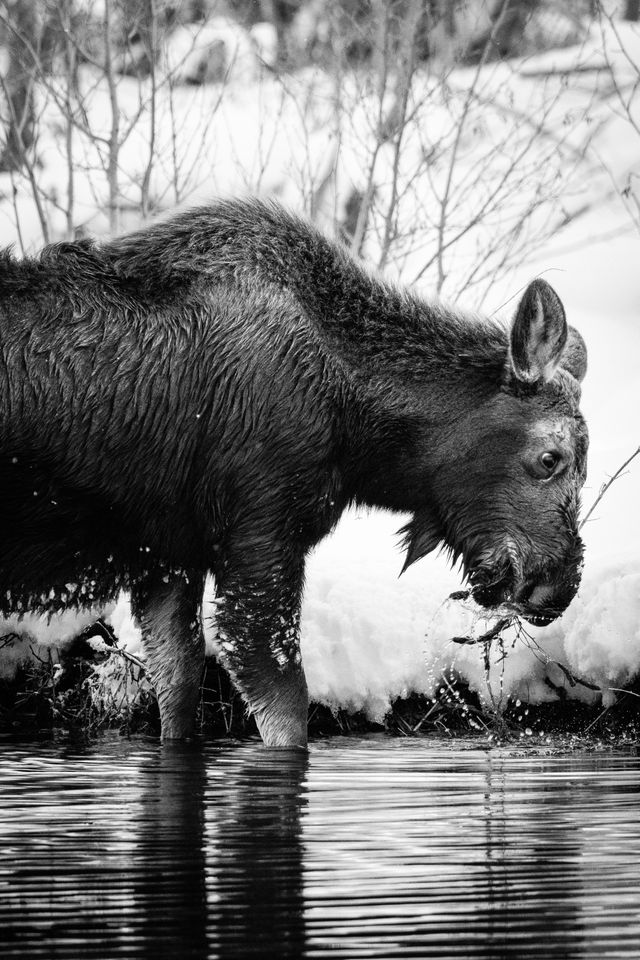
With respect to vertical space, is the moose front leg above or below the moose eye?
below

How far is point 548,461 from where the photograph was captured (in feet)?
20.2

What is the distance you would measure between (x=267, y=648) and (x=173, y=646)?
26.7 inches

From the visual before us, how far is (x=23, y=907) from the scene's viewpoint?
9.55ft

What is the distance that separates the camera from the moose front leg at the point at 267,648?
596cm

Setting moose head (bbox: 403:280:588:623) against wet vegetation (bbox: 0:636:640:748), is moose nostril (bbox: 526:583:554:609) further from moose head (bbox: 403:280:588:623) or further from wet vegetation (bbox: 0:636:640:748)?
Result: wet vegetation (bbox: 0:636:640:748)

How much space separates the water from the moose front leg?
1.68 feet

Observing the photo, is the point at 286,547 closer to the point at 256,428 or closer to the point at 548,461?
the point at 256,428

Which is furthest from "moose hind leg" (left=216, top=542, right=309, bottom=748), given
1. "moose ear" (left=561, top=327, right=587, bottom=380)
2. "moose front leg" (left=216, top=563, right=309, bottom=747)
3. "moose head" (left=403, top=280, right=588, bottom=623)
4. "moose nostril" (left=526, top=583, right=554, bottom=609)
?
"moose ear" (left=561, top=327, right=587, bottom=380)

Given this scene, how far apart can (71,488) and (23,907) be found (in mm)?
3079

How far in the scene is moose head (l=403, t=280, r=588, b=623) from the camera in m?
6.09

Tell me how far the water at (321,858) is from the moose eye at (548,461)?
4.11 ft

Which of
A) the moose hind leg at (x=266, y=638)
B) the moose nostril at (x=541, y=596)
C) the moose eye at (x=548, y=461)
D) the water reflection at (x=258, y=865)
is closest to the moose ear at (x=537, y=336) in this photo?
the moose eye at (x=548, y=461)

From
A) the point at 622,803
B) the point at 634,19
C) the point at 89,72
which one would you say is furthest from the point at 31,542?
the point at 634,19

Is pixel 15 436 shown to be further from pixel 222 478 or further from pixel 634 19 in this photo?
pixel 634 19
